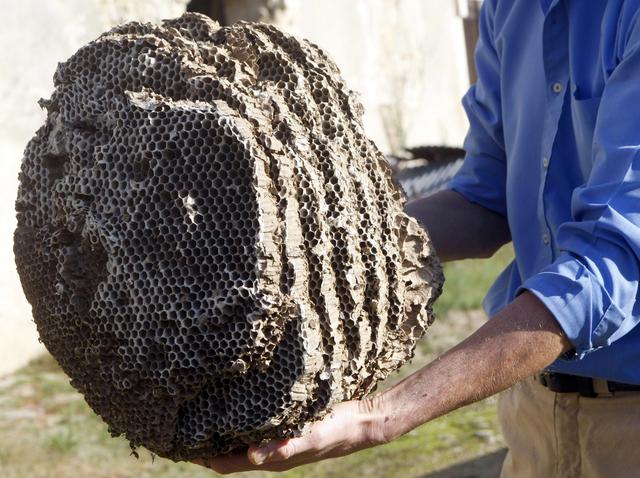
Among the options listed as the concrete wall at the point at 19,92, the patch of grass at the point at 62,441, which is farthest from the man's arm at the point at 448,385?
the concrete wall at the point at 19,92

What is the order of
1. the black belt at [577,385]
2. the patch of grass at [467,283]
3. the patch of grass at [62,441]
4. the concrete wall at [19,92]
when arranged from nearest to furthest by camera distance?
the black belt at [577,385] < the patch of grass at [62,441] < the concrete wall at [19,92] < the patch of grass at [467,283]

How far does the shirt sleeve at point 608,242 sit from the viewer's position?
1.65 m

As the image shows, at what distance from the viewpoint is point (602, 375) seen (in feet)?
6.47

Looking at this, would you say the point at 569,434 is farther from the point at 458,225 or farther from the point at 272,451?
the point at 272,451

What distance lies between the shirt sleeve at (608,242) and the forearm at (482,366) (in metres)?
0.03

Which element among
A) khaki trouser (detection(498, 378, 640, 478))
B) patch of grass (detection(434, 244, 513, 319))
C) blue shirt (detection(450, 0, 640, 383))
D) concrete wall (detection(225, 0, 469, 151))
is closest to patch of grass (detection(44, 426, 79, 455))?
patch of grass (detection(434, 244, 513, 319))

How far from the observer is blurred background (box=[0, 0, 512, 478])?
4355 millimetres

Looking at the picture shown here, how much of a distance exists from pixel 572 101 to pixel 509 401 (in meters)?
0.80

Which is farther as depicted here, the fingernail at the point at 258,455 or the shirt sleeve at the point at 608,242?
the fingernail at the point at 258,455

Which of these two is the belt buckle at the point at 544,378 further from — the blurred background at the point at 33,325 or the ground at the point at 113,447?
the ground at the point at 113,447

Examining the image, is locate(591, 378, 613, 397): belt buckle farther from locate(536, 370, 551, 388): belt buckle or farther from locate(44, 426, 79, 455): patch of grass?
locate(44, 426, 79, 455): patch of grass

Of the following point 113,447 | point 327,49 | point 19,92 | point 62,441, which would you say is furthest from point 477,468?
point 327,49

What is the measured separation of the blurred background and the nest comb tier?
0.67m

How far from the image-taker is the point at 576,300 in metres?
1.65
